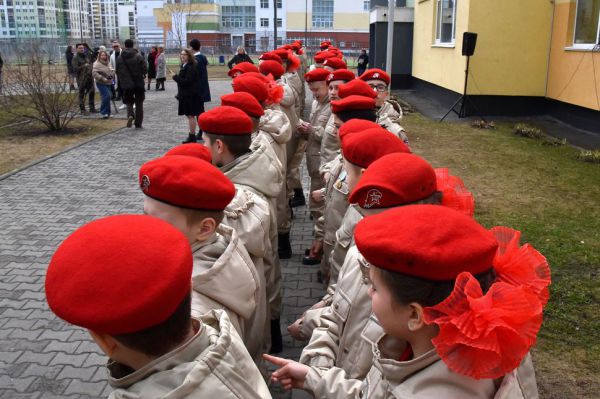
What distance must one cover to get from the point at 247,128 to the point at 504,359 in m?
2.47

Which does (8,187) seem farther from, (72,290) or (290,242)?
(72,290)

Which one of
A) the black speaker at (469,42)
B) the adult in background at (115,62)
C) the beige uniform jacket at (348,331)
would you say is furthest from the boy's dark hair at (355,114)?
the adult in background at (115,62)

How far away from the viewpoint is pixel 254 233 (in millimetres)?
3234

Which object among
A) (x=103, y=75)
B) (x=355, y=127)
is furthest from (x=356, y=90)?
(x=103, y=75)

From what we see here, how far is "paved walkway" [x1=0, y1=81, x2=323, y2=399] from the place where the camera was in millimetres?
4180

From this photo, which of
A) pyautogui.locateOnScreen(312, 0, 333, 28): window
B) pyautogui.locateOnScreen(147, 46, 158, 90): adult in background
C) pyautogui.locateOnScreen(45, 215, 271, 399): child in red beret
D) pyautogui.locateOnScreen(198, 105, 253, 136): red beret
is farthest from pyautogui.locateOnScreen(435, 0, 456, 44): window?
pyautogui.locateOnScreen(312, 0, 333, 28): window

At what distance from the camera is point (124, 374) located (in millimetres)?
1691

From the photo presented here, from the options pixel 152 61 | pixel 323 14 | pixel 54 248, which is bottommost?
pixel 54 248

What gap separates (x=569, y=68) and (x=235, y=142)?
37.9ft

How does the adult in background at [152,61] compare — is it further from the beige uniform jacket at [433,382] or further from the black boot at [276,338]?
the beige uniform jacket at [433,382]

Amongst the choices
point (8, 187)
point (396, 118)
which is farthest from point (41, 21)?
point (396, 118)

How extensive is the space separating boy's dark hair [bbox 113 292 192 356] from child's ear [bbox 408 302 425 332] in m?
0.62

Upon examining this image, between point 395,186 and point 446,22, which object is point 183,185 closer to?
point 395,186

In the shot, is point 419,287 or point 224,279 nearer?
point 419,287
